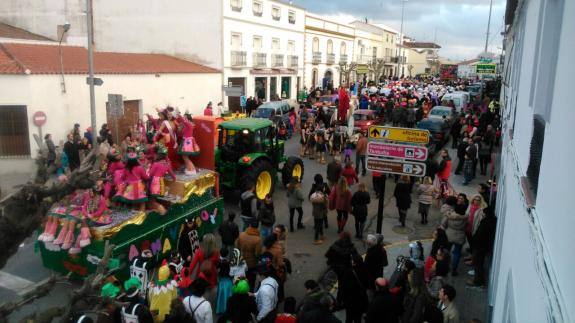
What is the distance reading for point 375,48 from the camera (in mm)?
63438

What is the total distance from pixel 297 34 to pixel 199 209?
105 ft

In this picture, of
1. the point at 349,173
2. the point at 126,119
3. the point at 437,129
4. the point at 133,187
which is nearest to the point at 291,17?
the point at 437,129

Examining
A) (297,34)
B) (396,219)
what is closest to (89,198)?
(396,219)

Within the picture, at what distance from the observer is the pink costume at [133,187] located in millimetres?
8500

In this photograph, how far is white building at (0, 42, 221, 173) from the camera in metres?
16.7

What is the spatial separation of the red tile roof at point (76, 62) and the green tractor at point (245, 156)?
29.4 ft

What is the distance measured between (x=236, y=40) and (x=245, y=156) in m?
20.0

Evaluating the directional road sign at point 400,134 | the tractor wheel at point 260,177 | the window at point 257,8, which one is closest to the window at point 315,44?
the window at point 257,8

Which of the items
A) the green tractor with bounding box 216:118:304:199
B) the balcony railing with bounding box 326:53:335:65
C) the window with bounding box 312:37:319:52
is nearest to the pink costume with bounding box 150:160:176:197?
the green tractor with bounding box 216:118:304:199

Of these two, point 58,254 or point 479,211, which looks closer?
point 58,254

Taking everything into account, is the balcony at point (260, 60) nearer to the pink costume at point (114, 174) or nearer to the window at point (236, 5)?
the window at point (236, 5)

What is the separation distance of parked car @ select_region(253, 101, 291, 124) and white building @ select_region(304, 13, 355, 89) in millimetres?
18678

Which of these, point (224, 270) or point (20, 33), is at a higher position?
point (20, 33)

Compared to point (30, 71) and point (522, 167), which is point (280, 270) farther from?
point (30, 71)
